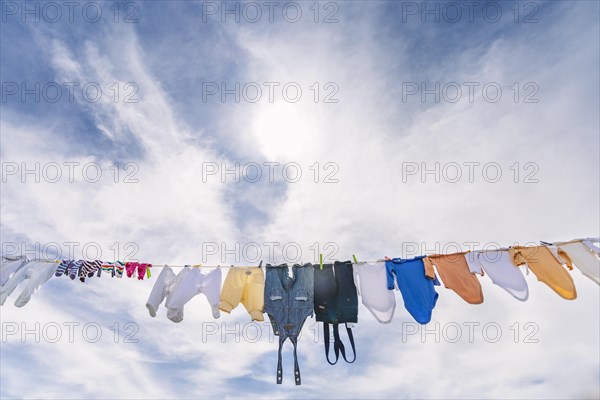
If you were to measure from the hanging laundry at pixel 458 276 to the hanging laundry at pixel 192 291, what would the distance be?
13.4 ft

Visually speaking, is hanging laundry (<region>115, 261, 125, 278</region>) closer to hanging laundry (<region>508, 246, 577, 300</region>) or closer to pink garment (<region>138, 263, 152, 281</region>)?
pink garment (<region>138, 263, 152, 281</region>)

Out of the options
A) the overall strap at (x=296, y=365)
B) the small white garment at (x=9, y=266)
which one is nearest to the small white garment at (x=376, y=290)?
the overall strap at (x=296, y=365)

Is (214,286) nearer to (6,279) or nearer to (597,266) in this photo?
(6,279)

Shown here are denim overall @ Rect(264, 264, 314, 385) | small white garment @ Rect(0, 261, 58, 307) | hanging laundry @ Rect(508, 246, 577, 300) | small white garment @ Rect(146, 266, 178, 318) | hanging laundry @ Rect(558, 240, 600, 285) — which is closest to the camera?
hanging laundry @ Rect(558, 240, 600, 285)

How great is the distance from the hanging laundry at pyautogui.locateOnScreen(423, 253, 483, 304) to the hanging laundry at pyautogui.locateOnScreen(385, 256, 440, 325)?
0.19 m

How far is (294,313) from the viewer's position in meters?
8.47

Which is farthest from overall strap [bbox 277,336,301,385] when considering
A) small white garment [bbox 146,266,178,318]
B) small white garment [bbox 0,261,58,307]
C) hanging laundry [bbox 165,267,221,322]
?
small white garment [bbox 0,261,58,307]

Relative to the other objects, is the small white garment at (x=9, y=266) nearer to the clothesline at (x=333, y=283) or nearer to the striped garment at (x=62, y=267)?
the clothesline at (x=333, y=283)

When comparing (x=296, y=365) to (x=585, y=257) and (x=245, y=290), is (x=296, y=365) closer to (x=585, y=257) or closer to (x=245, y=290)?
(x=245, y=290)

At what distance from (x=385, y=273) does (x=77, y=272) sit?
19.8 feet

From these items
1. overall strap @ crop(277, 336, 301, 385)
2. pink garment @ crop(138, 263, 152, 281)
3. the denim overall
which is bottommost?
overall strap @ crop(277, 336, 301, 385)

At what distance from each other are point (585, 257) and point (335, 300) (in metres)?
4.38

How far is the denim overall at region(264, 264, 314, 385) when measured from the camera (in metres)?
8.43

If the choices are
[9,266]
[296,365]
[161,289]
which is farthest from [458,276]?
[9,266]
